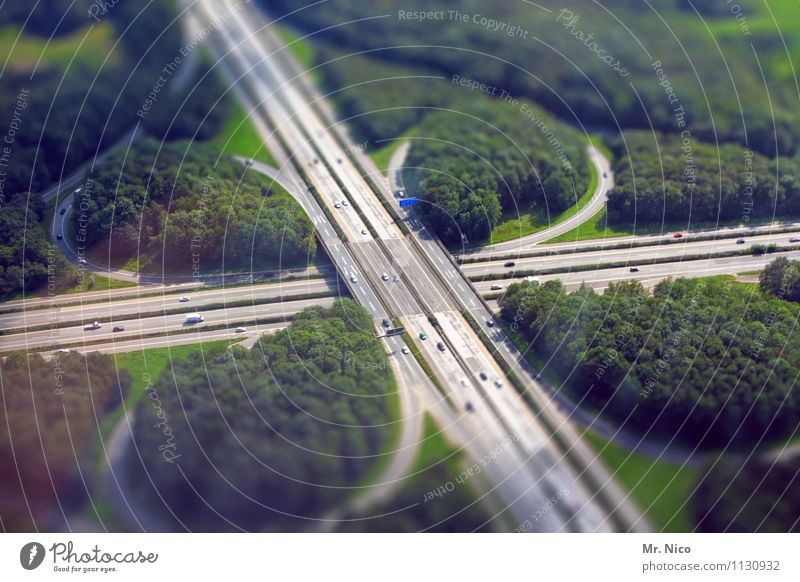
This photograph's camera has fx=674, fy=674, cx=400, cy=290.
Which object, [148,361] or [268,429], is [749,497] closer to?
[268,429]

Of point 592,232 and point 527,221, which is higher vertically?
point 527,221

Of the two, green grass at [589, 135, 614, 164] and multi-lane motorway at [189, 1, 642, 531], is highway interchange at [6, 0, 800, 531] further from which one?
green grass at [589, 135, 614, 164]

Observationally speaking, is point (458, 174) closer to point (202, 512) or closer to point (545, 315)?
point (545, 315)

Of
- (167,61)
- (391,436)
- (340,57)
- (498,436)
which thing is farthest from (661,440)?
(167,61)

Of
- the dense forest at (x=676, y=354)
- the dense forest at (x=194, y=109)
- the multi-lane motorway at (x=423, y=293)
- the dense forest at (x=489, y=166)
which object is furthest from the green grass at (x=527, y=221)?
the dense forest at (x=194, y=109)

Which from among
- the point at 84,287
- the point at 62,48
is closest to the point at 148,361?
the point at 84,287

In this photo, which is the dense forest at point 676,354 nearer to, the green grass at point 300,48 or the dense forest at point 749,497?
the dense forest at point 749,497
